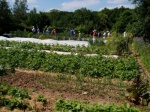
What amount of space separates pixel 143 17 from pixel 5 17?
19.8m

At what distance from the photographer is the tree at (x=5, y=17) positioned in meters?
39.6

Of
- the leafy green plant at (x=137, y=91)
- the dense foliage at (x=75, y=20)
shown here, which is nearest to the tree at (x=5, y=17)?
the dense foliage at (x=75, y=20)

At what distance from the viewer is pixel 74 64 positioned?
15047 millimetres

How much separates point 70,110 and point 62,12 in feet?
176

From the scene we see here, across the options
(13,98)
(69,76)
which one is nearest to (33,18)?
(69,76)

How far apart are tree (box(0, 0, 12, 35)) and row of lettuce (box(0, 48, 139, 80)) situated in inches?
928


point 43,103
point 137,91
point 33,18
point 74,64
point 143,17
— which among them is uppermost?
point 33,18

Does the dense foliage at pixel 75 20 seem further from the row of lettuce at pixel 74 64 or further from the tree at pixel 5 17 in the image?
the row of lettuce at pixel 74 64

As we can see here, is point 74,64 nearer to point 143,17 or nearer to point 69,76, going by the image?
point 69,76

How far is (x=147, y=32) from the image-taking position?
25578 millimetres

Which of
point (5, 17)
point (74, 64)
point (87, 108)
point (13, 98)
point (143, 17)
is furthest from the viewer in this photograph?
point (5, 17)

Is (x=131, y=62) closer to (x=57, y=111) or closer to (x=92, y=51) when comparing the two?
(x=92, y=51)

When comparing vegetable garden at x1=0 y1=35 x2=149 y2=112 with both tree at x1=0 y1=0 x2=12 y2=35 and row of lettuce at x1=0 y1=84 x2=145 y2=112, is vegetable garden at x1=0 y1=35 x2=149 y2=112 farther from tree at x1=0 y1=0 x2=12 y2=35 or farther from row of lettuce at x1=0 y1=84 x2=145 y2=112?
tree at x1=0 y1=0 x2=12 y2=35

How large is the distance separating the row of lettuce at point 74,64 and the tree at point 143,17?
31.2 feet
